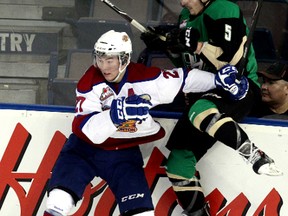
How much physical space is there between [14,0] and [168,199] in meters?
1.10

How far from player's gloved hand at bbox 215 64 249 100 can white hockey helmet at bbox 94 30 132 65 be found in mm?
365

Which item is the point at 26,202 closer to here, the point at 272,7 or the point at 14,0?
the point at 14,0

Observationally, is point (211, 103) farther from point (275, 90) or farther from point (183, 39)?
point (275, 90)

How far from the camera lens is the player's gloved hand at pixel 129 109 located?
352cm

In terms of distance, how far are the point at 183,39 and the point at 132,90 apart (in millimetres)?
296

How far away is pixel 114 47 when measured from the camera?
3686 mm

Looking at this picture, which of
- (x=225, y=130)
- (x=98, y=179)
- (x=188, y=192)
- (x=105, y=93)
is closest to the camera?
(x=225, y=130)

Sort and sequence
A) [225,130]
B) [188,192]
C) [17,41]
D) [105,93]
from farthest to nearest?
[17,41], [188,192], [105,93], [225,130]

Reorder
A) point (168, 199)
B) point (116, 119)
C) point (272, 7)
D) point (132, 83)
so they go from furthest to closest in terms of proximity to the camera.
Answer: point (272, 7), point (168, 199), point (132, 83), point (116, 119)

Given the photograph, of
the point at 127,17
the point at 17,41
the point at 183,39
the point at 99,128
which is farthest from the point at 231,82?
the point at 17,41

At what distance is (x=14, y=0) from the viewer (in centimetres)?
423

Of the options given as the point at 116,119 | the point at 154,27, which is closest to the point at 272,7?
the point at 154,27

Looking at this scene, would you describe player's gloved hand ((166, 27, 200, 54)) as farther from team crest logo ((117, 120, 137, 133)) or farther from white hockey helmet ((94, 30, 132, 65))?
team crest logo ((117, 120, 137, 133))

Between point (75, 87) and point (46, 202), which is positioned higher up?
point (75, 87)
